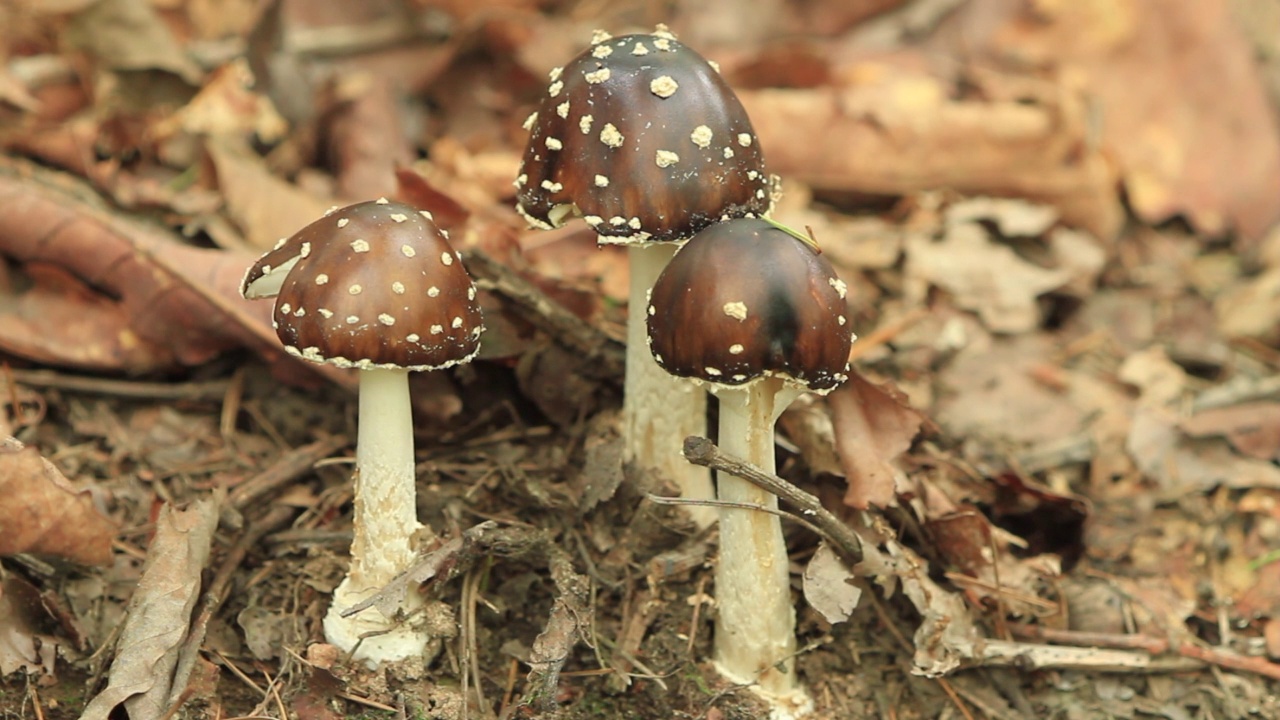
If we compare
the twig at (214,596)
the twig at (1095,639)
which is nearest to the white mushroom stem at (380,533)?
the twig at (214,596)

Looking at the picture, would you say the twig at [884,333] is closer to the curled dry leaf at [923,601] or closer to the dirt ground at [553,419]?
the dirt ground at [553,419]

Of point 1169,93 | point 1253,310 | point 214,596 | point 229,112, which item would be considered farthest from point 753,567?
point 1169,93

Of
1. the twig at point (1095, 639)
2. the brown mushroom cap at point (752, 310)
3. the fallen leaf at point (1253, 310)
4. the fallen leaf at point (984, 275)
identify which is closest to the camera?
the brown mushroom cap at point (752, 310)

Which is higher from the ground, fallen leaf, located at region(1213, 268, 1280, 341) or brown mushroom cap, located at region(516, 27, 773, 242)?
brown mushroom cap, located at region(516, 27, 773, 242)

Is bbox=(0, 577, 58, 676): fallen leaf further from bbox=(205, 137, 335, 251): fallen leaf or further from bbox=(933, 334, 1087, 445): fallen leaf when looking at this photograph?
bbox=(933, 334, 1087, 445): fallen leaf

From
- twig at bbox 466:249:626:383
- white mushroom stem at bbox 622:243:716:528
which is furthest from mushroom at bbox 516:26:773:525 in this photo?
twig at bbox 466:249:626:383

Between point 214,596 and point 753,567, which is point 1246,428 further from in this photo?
point 214,596
